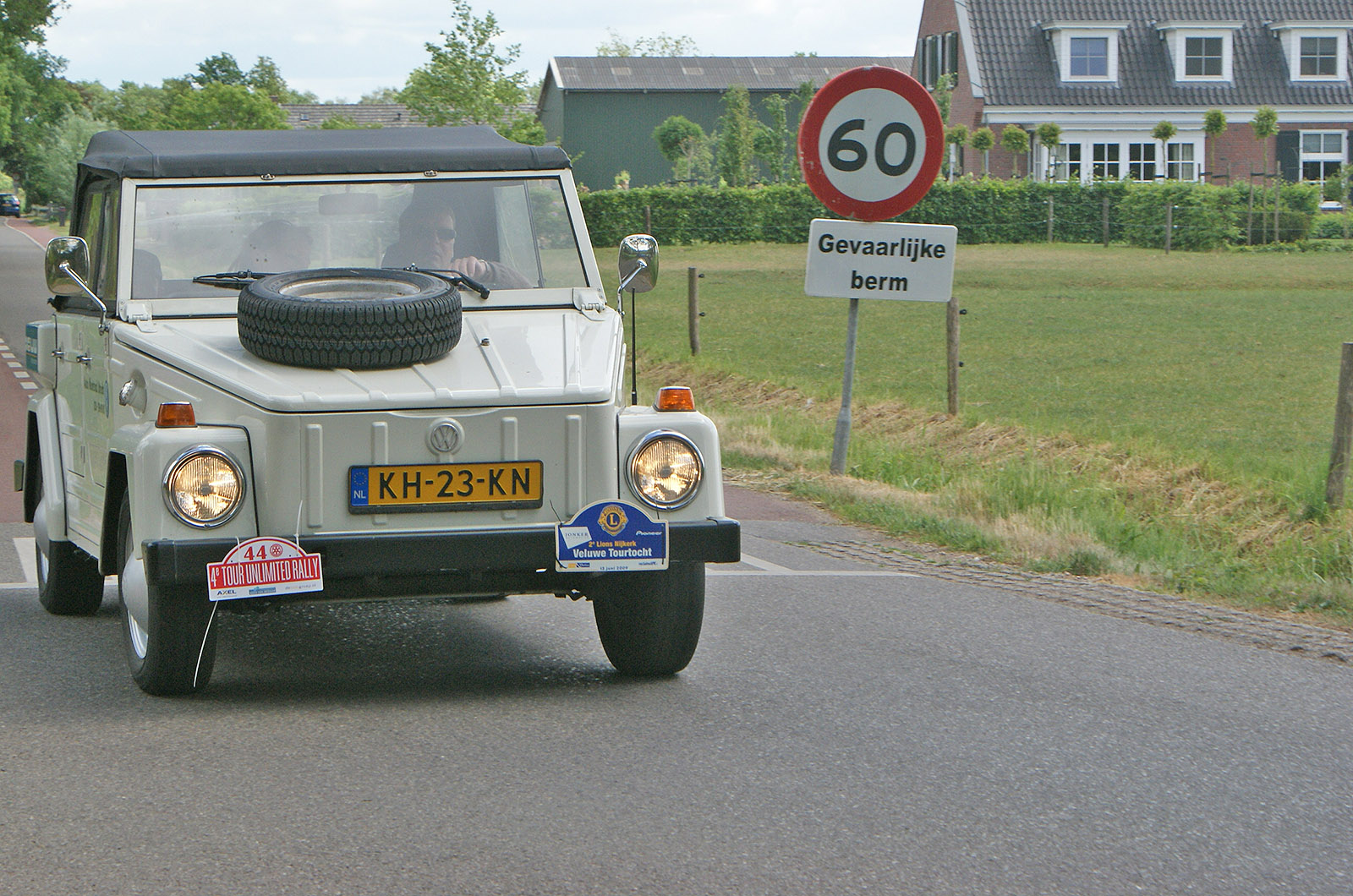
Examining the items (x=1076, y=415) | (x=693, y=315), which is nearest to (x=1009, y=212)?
(x=693, y=315)

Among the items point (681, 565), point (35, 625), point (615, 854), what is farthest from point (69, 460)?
point (615, 854)

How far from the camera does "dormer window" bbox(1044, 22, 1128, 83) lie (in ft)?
192

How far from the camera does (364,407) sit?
5.31m

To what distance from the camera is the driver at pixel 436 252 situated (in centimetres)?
659

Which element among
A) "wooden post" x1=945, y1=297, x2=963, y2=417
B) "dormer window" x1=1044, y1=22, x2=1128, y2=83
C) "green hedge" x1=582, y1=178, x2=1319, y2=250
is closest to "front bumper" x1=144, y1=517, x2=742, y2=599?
"wooden post" x1=945, y1=297, x2=963, y2=417

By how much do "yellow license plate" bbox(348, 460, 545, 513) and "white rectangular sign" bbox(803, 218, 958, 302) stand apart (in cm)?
601

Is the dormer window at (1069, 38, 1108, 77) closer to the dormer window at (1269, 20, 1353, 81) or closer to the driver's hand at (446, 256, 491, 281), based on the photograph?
the dormer window at (1269, 20, 1353, 81)

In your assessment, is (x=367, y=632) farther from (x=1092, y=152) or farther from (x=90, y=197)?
(x=1092, y=152)

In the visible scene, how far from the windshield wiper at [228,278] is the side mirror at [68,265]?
0.42 meters

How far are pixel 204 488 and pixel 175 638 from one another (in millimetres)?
558

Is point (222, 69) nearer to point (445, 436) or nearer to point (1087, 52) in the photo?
point (1087, 52)

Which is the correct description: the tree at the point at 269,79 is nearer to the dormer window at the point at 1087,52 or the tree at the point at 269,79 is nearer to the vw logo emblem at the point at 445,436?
the dormer window at the point at 1087,52

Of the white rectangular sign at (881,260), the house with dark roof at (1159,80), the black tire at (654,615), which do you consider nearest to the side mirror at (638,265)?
the black tire at (654,615)

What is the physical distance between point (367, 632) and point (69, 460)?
144cm
